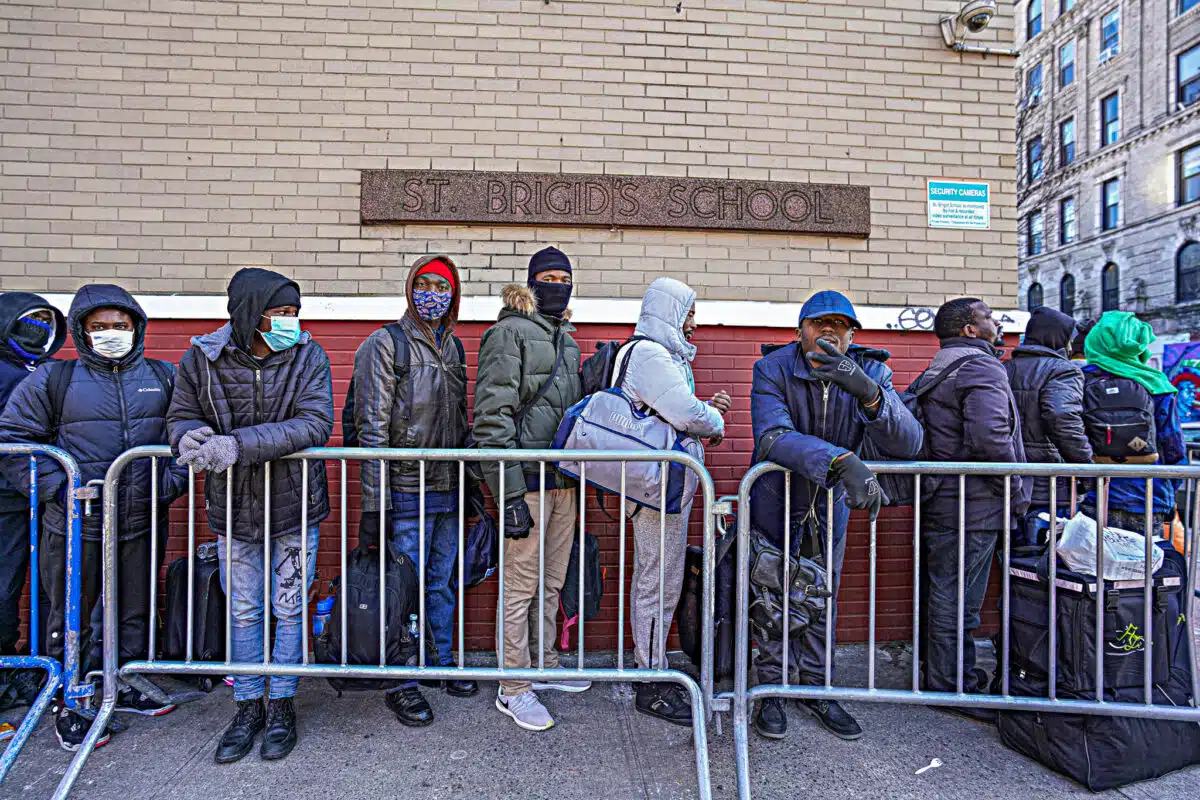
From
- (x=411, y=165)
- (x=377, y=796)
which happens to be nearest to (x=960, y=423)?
(x=377, y=796)

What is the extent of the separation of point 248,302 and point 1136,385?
4.96 m

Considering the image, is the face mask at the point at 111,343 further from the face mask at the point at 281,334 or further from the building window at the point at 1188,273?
the building window at the point at 1188,273

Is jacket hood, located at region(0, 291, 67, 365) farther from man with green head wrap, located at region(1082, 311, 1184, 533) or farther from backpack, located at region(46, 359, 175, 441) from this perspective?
man with green head wrap, located at region(1082, 311, 1184, 533)

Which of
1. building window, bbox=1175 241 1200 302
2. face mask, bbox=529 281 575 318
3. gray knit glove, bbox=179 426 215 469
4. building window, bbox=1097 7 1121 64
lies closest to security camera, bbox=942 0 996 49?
face mask, bbox=529 281 575 318

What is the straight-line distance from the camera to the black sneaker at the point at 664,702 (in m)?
3.10

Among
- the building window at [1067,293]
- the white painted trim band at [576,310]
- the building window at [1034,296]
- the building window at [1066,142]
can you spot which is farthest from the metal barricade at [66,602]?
the building window at [1034,296]

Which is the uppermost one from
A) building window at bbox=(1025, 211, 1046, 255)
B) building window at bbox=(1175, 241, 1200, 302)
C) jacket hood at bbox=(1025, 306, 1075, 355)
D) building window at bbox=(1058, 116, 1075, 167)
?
building window at bbox=(1058, 116, 1075, 167)

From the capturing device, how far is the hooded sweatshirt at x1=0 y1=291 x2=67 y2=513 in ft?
10.4

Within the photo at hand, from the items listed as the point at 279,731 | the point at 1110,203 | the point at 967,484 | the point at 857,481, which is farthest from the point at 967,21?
the point at 1110,203

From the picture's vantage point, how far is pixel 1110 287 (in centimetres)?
2567

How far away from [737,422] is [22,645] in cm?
461

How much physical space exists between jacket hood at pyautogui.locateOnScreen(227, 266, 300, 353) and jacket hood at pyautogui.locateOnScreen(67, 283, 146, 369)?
0.67 meters

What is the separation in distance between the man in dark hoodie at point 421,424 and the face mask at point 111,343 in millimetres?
1120

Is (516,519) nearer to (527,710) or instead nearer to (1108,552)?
(527,710)
